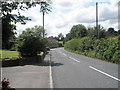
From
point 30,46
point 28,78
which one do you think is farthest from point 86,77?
point 30,46

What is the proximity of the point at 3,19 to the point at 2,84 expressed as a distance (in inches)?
109

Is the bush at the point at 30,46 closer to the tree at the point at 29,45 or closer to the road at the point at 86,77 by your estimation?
the tree at the point at 29,45

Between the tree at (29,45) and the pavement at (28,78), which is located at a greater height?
the tree at (29,45)

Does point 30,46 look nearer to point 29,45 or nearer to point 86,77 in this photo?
point 29,45

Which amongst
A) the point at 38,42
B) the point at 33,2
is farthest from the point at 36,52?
the point at 33,2

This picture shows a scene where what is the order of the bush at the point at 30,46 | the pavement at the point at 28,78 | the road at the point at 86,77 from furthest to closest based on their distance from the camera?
1. the bush at the point at 30,46
2. the road at the point at 86,77
3. the pavement at the point at 28,78

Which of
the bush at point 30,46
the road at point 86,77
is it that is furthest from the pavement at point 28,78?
the bush at point 30,46

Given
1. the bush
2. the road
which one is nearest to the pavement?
the road

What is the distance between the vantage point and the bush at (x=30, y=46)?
2178 cm

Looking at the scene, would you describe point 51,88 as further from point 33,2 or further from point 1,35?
point 33,2

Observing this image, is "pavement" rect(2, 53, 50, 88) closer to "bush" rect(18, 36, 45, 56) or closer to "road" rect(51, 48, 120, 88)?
"road" rect(51, 48, 120, 88)

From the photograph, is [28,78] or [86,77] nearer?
[28,78]

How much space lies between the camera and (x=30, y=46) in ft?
71.6

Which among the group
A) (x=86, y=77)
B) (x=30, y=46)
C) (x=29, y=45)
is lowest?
(x=86, y=77)
